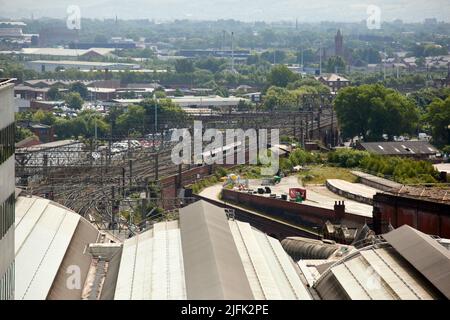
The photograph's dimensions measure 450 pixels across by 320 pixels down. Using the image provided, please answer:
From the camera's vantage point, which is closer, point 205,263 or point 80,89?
point 205,263

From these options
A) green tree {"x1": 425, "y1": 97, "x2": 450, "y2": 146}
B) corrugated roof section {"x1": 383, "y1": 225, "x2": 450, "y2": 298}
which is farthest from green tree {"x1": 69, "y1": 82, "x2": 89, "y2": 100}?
corrugated roof section {"x1": 383, "y1": 225, "x2": 450, "y2": 298}

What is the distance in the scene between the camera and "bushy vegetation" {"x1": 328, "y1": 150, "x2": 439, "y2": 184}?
3566 centimetres

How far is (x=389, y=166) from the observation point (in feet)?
127

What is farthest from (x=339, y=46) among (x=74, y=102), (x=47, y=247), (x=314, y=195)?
(x=47, y=247)

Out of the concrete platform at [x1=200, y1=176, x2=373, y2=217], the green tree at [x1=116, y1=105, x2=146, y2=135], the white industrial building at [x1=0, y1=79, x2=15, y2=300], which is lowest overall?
the green tree at [x1=116, y1=105, x2=146, y2=135]

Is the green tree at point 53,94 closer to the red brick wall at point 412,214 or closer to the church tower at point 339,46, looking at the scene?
the church tower at point 339,46

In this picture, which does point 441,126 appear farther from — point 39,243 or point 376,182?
point 39,243

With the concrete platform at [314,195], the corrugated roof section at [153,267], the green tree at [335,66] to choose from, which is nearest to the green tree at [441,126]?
the concrete platform at [314,195]

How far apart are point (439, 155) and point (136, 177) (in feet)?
47.7

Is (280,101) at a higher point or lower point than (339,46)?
higher

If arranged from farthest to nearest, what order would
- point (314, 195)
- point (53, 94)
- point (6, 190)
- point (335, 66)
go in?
point (335, 66), point (53, 94), point (314, 195), point (6, 190)

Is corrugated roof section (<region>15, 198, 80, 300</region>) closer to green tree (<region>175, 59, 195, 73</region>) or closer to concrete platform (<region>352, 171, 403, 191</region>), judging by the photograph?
concrete platform (<region>352, 171, 403, 191</region>)

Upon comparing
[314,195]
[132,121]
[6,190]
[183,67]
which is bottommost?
[183,67]

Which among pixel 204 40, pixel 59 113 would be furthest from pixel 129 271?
pixel 204 40
